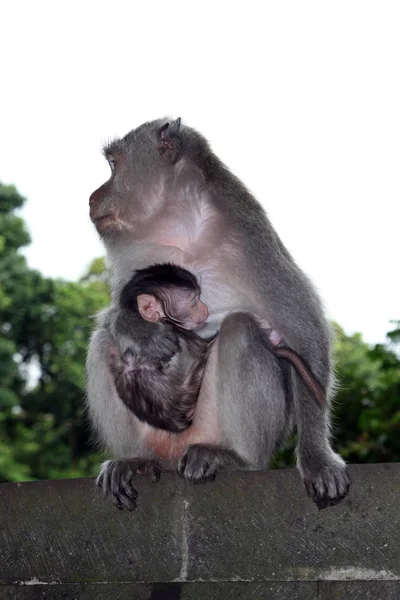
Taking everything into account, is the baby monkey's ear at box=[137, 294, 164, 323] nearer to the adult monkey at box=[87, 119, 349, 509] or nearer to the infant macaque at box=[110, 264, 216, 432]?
the infant macaque at box=[110, 264, 216, 432]

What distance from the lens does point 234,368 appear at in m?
4.37

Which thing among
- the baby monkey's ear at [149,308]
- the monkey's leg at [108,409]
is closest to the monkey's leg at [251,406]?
the baby monkey's ear at [149,308]

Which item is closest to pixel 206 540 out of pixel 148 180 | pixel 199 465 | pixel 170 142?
pixel 199 465

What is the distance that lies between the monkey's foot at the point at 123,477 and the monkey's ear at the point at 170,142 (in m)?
1.54

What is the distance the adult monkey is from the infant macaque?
0.15 feet

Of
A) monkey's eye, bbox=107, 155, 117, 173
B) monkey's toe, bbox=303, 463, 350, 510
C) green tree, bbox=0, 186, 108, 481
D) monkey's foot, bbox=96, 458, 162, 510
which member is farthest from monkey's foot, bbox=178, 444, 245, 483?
green tree, bbox=0, 186, 108, 481

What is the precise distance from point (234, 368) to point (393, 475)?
93 cm

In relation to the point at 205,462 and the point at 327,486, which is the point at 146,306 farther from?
the point at 327,486

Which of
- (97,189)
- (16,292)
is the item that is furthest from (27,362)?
(97,189)

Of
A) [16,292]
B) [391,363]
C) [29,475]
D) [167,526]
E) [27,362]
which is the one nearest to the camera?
[167,526]

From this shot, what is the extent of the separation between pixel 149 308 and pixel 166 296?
106 millimetres

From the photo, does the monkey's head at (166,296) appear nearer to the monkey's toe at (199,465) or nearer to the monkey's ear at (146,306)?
the monkey's ear at (146,306)

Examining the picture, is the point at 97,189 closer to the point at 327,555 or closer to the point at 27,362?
the point at 327,555

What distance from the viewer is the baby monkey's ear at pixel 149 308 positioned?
4594mm
